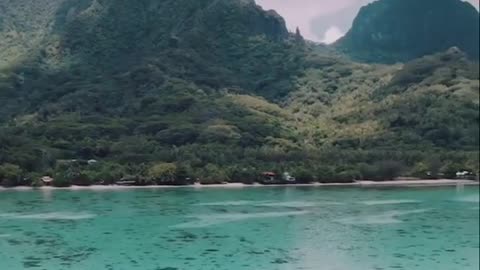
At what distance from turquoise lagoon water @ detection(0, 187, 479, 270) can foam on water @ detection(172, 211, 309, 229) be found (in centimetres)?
4

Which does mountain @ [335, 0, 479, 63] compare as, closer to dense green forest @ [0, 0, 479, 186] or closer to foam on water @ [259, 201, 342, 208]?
dense green forest @ [0, 0, 479, 186]

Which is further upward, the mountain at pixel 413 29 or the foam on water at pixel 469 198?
the mountain at pixel 413 29

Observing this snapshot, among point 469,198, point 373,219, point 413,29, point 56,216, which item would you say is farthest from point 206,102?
point 413,29

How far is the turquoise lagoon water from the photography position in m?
18.1

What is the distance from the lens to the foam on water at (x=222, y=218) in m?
25.5

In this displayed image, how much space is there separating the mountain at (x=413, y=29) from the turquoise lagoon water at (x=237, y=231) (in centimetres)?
6366

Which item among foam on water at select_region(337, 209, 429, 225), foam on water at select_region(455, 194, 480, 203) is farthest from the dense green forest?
foam on water at select_region(337, 209, 429, 225)

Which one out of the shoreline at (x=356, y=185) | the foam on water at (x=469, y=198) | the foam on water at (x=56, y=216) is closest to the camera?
the foam on water at (x=56, y=216)

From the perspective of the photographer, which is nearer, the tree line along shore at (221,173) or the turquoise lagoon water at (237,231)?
the turquoise lagoon water at (237,231)

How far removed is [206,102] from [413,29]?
46.8m

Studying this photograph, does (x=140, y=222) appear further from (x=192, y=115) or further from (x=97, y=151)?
(x=192, y=115)

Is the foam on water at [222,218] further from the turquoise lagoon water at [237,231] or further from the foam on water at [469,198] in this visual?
the foam on water at [469,198]

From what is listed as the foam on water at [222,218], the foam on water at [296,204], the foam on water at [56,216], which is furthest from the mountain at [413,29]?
the foam on water at [56,216]

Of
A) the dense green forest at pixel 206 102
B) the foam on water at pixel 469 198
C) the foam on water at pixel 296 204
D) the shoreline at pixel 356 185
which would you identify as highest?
the dense green forest at pixel 206 102
